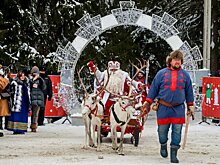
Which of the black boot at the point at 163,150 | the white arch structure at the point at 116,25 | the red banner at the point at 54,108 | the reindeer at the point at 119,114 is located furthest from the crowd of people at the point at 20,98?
the black boot at the point at 163,150

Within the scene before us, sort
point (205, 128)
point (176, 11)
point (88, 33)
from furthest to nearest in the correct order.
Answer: point (176, 11), point (88, 33), point (205, 128)

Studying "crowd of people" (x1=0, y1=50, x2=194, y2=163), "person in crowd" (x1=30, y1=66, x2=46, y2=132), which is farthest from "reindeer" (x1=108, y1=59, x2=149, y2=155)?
"person in crowd" (x1=30, y1=66, x2=46, y2=132)

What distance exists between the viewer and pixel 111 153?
1236 centimetres

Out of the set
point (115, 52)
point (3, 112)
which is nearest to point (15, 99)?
point (3, 112)

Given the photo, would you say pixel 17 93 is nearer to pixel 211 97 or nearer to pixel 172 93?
pixel 211 97

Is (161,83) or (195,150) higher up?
(161,83)

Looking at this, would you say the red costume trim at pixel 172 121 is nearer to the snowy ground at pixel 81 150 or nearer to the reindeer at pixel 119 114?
the snowy ground at pixel 81 150

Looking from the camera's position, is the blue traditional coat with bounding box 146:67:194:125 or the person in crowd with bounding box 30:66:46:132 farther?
the person in crowd with bounding box 30:66:46:132

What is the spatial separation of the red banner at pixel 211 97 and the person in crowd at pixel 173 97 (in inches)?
375

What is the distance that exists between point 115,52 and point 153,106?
62.5ft

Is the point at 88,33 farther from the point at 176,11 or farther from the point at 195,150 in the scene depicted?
the point at 176,11

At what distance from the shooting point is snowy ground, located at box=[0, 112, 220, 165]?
36.3 ft

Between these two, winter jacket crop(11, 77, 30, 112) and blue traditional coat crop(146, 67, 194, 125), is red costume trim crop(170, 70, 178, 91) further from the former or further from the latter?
winter jacket crop(11, 77, 30, 112)

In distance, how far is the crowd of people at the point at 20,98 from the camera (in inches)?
642
